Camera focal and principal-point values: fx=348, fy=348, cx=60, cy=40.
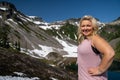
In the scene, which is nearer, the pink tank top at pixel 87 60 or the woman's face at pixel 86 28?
the pink tank top at pixel 87 60

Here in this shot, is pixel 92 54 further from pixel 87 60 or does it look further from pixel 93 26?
pixel 93 26

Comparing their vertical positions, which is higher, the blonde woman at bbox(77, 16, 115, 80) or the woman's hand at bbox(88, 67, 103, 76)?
the blonde woman at bbox(77, 16, 115, 80)

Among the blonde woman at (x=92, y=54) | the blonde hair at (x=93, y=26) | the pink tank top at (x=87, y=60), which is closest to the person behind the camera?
the blonde woman at (x=92, y=54)

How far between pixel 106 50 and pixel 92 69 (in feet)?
2.19

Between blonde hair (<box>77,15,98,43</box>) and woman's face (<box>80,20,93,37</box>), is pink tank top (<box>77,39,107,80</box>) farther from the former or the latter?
blonde hair (<box>77,15,98,43</box>)

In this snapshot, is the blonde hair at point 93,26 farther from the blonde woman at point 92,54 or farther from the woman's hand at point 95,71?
the woman's hand at point 95,71

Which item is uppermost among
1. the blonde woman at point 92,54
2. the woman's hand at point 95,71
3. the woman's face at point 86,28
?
the woman's face at point 86,28

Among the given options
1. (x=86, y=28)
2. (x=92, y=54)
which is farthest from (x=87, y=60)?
(x=86, y=28)

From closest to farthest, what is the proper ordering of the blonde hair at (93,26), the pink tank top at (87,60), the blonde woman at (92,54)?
the blonde woman at (92,54)
the pink tank top at (87,60)
the blonde hair at (93,26)

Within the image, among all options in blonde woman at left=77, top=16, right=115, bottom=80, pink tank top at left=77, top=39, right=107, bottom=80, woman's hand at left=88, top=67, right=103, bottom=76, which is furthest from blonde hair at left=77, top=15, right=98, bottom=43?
woman's hand at left=88, top=67, right=103, bottom=76

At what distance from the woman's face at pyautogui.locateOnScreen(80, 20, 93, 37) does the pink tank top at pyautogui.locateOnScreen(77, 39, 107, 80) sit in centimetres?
26

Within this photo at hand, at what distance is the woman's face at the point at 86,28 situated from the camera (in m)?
9.88

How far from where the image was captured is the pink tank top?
9484mm

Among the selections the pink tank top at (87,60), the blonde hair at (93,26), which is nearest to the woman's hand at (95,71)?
the pink tank top at (87,60)
